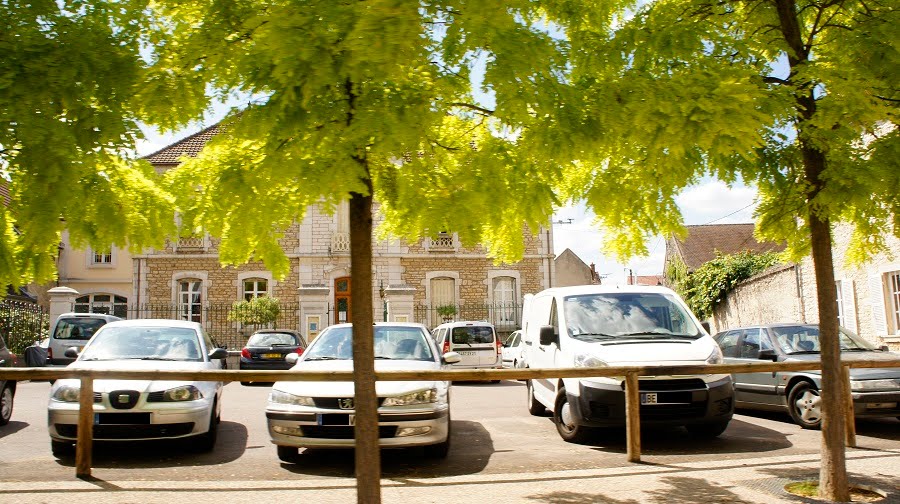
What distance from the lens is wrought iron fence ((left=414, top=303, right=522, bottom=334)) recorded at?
3325 centimetres

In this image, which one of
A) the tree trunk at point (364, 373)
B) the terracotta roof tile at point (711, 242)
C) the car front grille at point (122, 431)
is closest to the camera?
the tree trunk at point (364, 373)

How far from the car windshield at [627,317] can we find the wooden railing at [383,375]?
1.48m

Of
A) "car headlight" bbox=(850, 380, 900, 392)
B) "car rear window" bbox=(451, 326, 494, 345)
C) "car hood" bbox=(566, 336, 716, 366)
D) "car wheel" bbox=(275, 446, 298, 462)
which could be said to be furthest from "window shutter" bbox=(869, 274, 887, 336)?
"car wheel" bbox=(275, 446, 298, 462)

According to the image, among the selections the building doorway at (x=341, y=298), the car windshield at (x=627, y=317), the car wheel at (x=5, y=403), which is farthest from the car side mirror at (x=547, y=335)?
the building doorway at (x=341, y=298)

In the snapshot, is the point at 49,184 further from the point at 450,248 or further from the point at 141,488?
the point at 450,248

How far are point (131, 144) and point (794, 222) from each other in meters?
6.05

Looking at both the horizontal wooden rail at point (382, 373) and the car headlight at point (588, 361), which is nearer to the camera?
the horizontal wooden rail at point (382, 373)

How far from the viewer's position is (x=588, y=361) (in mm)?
9164

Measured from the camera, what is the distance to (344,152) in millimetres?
4297

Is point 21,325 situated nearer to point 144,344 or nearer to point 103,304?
point 103,304

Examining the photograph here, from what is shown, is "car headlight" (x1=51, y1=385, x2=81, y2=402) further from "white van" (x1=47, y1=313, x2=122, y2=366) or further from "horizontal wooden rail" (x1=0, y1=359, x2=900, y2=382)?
"white van" (x1=47, y1=313, x2=122, y2=366)

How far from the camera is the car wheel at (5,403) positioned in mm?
11258

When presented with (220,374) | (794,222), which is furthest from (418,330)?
(794,222)

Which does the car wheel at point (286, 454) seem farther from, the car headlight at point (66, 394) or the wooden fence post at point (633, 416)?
the wooden fence post at point (633, 416)
